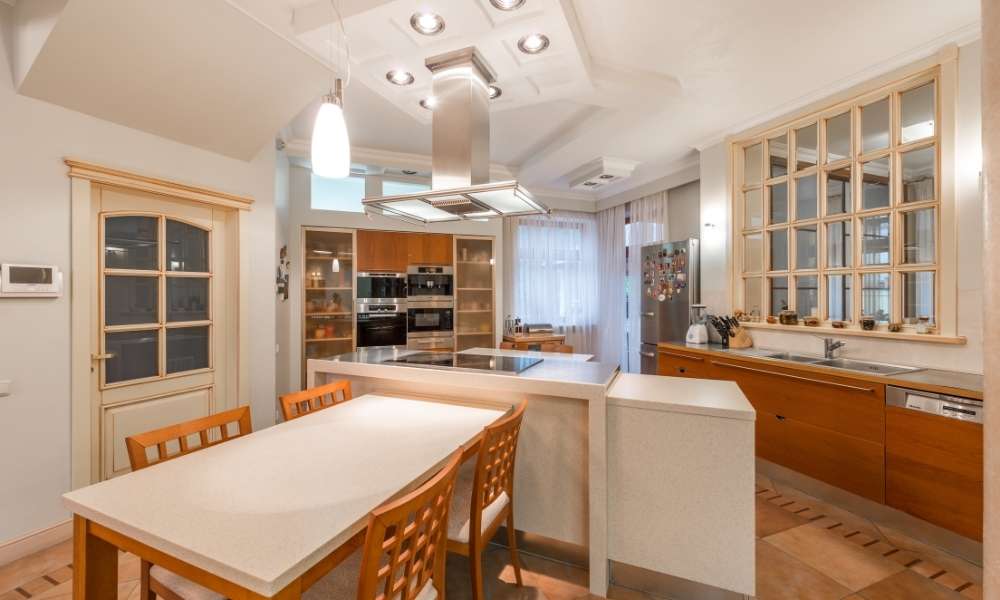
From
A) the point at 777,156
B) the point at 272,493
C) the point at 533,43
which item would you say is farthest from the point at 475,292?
the point at 272,493

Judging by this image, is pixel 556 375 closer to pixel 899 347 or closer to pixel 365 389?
pixel 365 389

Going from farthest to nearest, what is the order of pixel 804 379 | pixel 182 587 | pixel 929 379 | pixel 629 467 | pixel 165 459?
pixel 804 379
pixel 929 379
pixel 629 467
pixel 165 459
pixel 182 587

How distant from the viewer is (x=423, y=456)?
4.84 feet

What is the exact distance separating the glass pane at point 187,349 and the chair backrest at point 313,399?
4.09ft

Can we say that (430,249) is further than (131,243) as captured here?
Yes

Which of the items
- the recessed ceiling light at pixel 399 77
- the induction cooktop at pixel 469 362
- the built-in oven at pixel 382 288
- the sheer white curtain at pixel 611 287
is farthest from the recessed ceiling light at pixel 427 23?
the sheer white curtain at pixel 611 287

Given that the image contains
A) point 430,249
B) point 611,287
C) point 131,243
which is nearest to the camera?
point 131,243

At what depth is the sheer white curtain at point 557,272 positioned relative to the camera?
19.1ft

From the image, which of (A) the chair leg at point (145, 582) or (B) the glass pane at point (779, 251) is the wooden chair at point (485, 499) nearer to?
(A) the chair leg at point (145, 582)

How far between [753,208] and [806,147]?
0.56 meters

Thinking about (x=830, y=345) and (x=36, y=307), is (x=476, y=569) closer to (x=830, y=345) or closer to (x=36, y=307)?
(x=36, y=307)

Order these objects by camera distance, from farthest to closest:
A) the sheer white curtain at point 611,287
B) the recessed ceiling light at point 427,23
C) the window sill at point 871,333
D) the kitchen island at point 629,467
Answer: the sheer white curtain at point 611,287, the window sill at point 871,333, the recessed ceiling light at point 427,23, the kitchen island at point 629,467

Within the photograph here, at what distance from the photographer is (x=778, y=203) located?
3.56 m

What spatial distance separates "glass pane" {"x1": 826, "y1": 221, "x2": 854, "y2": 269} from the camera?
3070 millimetres
